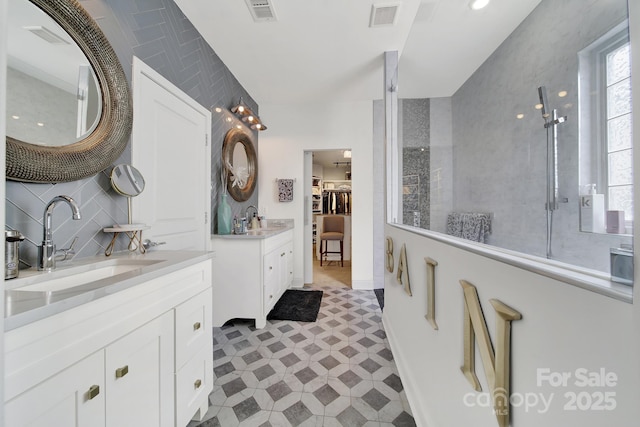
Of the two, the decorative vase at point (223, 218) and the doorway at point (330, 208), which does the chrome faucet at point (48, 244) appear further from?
the doorway at point (330, 208)

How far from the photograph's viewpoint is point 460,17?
5.20ft

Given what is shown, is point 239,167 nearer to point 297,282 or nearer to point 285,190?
point 285,190

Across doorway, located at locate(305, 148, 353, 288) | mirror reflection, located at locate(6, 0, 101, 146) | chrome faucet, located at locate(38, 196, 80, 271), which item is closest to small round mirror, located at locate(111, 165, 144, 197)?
mirror reflection, located at locate(6, 0, 101, 146)

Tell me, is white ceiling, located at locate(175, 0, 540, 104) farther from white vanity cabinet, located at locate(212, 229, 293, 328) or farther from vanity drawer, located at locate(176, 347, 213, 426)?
vanity drawer, located at locate(176, 347, 213, 426)

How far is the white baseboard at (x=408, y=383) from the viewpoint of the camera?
1.16 metres

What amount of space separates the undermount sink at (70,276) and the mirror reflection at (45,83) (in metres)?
0.52

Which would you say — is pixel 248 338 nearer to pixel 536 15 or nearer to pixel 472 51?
pixel 536 15

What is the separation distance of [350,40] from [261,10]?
0.82m

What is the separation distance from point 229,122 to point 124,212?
1639mm

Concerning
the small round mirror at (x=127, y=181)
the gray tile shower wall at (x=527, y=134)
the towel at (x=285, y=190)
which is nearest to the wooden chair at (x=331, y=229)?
the towel at (x=285, y=190)

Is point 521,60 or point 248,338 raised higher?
point 521,60

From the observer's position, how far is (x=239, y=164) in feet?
9.37

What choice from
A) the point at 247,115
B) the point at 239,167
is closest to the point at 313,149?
the point at 247,115

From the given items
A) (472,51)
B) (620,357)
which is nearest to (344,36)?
(472,51)
